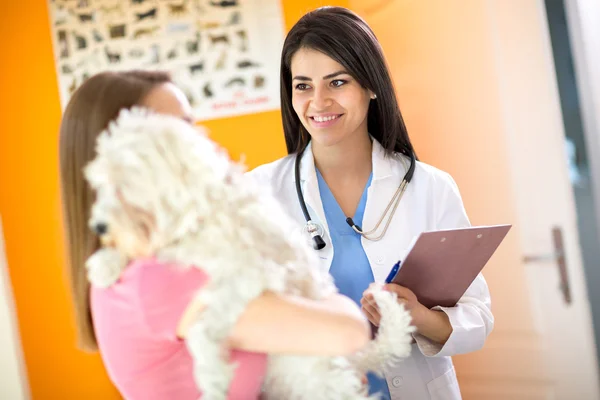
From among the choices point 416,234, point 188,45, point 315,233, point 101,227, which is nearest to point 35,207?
point 188,45

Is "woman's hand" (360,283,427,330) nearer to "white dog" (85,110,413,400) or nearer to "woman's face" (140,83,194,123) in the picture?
"white dog" (85,110,413,400)

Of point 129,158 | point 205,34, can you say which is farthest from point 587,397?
point 205,34

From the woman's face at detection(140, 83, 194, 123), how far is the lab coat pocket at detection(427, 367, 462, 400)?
0.92 meters

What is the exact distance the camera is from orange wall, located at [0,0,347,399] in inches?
106

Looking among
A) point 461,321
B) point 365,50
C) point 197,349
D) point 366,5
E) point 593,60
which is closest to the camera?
point 197,349

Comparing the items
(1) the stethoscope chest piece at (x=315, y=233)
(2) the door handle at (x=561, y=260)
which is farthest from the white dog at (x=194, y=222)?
(2) the door handle at (x=561, y=260)

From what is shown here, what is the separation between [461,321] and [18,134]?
2.11 meters

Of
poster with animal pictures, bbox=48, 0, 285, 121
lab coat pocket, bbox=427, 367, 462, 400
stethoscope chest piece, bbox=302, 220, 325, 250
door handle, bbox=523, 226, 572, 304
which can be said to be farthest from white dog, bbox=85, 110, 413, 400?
poster with animal pictures, bbox=48, 0, 285, 121

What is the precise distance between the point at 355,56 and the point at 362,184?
33cm

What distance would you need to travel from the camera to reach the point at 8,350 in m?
2.46

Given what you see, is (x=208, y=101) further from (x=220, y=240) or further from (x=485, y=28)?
(x=220, y=240)

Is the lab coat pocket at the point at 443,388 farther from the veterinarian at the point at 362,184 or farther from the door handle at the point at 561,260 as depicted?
the door handle at the point at 561,260

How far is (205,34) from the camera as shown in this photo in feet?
9.16

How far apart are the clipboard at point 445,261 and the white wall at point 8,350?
175 centimetres
